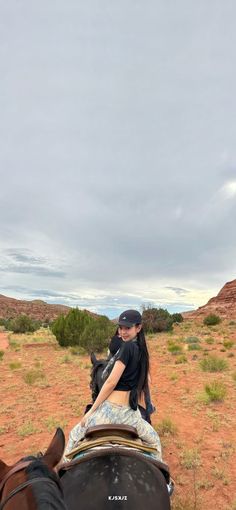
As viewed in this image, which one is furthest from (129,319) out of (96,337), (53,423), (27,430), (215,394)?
(96,337)

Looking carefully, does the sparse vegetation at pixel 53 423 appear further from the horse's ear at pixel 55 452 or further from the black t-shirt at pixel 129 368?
the horse's ear at pixel 55 452

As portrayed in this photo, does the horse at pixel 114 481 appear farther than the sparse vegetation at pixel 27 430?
No

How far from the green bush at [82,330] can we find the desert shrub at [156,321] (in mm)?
11467

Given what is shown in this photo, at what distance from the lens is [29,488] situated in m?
1.76

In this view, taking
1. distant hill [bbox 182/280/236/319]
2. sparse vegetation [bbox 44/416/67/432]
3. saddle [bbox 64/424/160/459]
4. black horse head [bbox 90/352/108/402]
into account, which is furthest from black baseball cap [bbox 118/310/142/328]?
distant hill [bbox 182/280/236/319]

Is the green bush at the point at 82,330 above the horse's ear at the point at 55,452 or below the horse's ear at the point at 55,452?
above

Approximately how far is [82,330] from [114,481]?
67.3ft

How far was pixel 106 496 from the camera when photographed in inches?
96.2

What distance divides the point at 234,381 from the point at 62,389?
6605 millimetres

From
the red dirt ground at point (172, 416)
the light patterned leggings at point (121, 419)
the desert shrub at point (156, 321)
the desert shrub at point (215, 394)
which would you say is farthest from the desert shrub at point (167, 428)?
the desert shrub at point (156, 321)

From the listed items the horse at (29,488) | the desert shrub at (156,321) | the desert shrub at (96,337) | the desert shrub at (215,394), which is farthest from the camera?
the desert shrub at (156,321)

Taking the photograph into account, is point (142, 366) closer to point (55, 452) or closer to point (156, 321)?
point (55, 452)

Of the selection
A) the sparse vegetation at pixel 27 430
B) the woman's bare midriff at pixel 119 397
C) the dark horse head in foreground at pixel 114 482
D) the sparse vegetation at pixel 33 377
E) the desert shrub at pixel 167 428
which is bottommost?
the sparse vegetation at pixel 27 430

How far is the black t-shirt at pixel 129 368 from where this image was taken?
11.8ft
